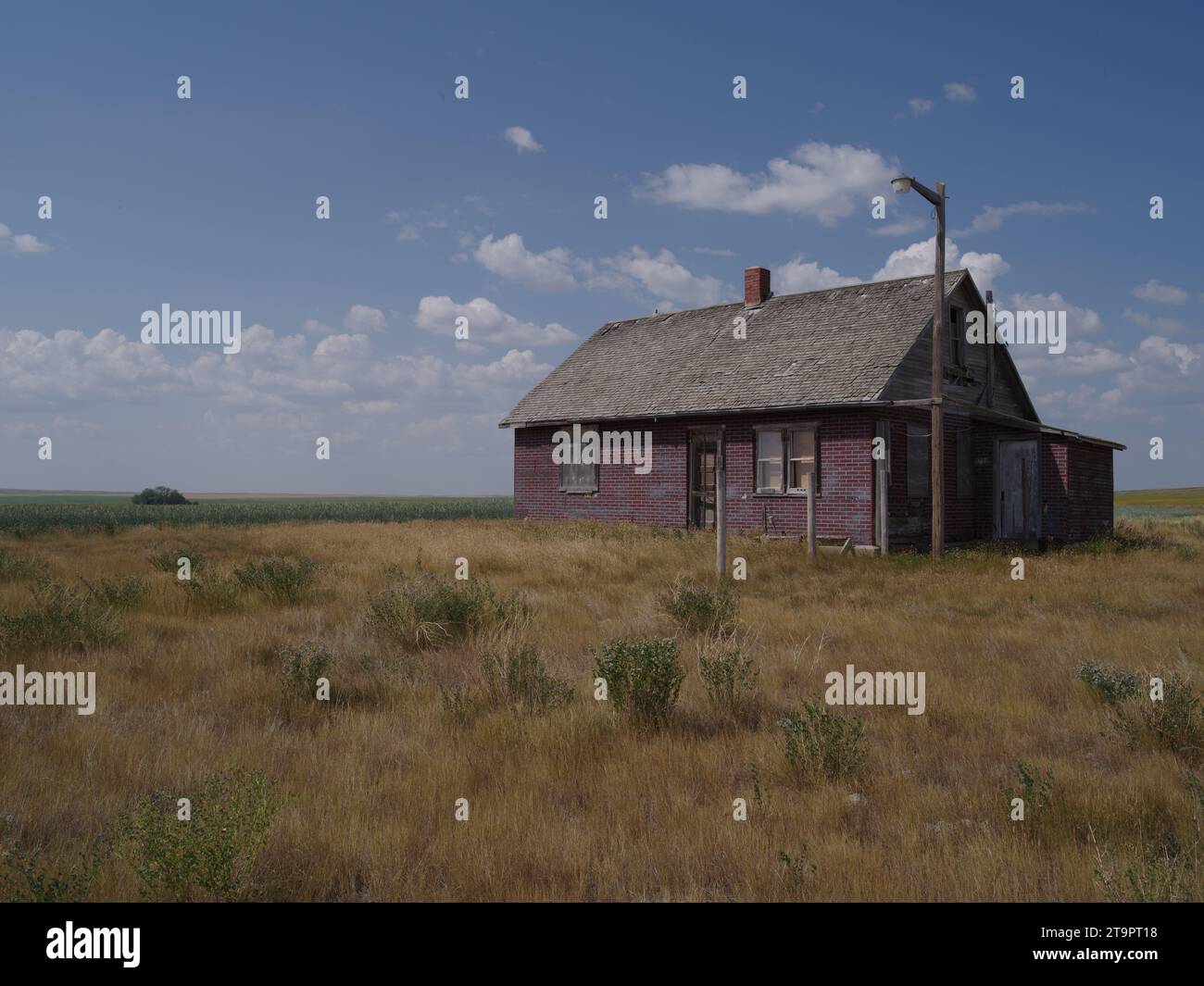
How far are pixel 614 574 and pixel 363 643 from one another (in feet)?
19.3

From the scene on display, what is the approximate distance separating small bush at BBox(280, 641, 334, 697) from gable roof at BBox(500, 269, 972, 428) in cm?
1421

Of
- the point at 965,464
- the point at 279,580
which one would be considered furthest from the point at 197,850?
the point at 965,464

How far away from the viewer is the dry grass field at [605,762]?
3.58 m

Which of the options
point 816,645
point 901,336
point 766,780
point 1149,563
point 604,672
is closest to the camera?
point 766,780

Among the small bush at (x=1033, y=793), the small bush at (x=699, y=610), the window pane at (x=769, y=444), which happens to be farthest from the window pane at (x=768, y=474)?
the small bush at (x=1033, y=793)

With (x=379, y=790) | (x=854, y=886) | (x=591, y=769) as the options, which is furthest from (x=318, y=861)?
(x=854, y=886)

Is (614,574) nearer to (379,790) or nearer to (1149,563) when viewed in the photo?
(379,790)

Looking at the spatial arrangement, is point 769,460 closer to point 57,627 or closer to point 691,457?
point 691,457

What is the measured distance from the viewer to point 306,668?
657cm

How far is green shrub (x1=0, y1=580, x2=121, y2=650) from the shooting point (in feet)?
26.1

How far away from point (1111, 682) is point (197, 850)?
631 cm

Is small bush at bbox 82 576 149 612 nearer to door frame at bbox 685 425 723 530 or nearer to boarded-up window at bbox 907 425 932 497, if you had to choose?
door frame at bbox 685 425 723 530

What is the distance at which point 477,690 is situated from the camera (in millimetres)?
6332

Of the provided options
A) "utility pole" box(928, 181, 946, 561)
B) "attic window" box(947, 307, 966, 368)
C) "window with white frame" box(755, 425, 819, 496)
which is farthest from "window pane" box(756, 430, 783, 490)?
"attic window" box(947, 307, 966, 368)
